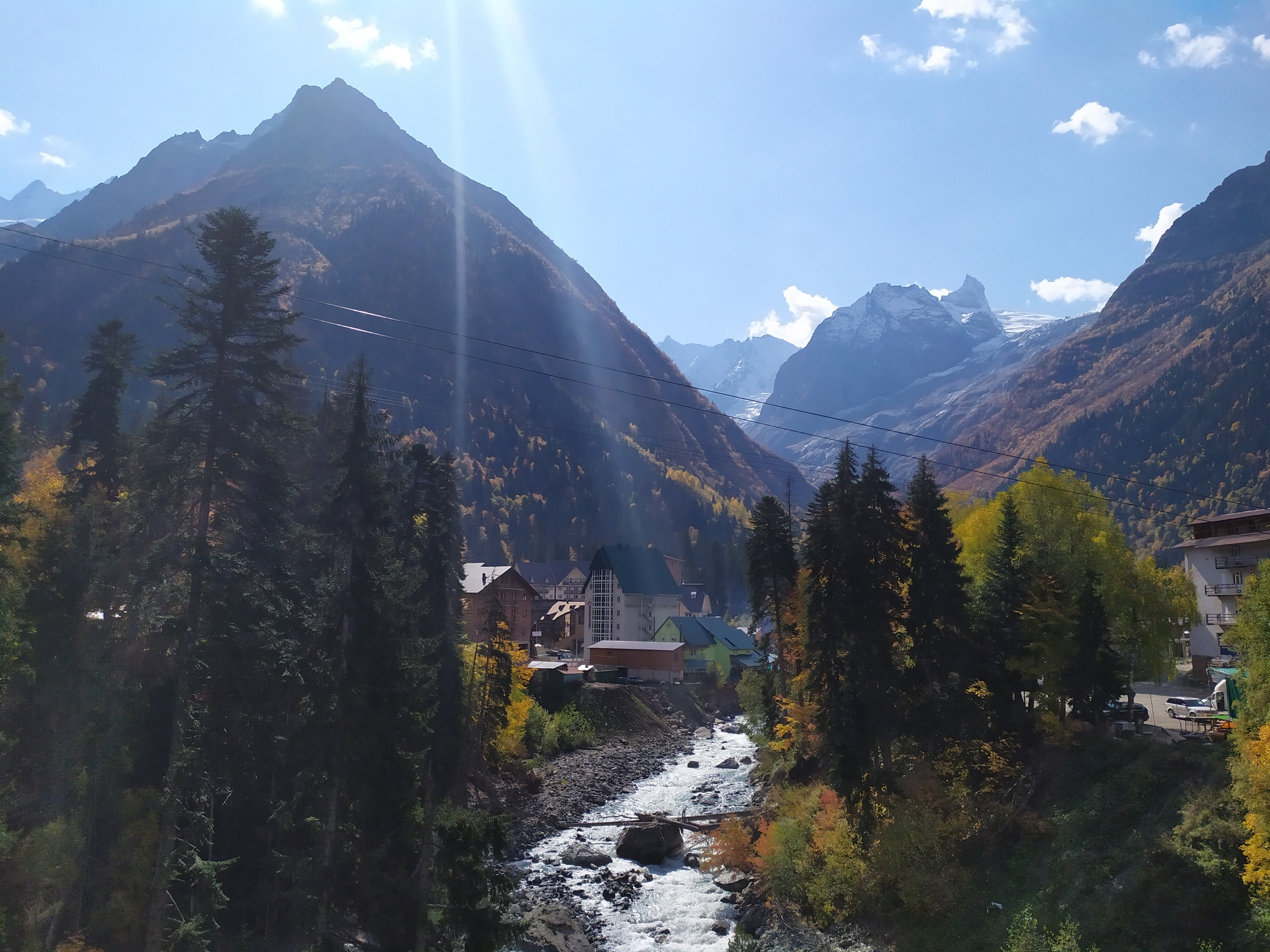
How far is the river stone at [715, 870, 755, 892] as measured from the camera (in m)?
Result: 34.8

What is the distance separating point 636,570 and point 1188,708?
67314 mm

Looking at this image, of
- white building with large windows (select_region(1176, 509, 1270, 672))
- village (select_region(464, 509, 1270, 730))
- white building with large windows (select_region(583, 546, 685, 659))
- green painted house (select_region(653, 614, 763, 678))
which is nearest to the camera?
village (select_region(464, 509, 1270, 730))

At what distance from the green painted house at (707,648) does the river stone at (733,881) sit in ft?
174

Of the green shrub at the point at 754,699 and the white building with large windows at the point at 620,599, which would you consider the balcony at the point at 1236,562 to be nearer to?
the green shrub at the point at 754,699

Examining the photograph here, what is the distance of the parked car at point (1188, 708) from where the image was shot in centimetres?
3270

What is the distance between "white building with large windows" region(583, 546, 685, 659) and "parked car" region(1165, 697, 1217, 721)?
61.4 m

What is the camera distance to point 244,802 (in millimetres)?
24328

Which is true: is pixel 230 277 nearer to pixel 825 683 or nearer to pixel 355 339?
pixel 825 683

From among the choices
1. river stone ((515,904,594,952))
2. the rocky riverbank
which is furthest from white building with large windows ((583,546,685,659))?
river stone ((515,904,594,952))

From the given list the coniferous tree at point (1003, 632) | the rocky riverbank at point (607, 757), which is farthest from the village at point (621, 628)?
the coniferous tree at point (1003, 632)

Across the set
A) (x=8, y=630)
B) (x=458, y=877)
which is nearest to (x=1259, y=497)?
(x=458, y=877)

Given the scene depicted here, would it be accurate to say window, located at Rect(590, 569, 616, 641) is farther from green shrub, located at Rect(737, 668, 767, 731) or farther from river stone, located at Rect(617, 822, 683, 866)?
river stone, located at Rect(617, 822, 683, 866)

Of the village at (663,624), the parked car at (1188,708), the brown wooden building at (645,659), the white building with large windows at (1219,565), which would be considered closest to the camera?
the parked car at (1188,708)

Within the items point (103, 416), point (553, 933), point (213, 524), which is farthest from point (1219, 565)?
point (103, 416)
